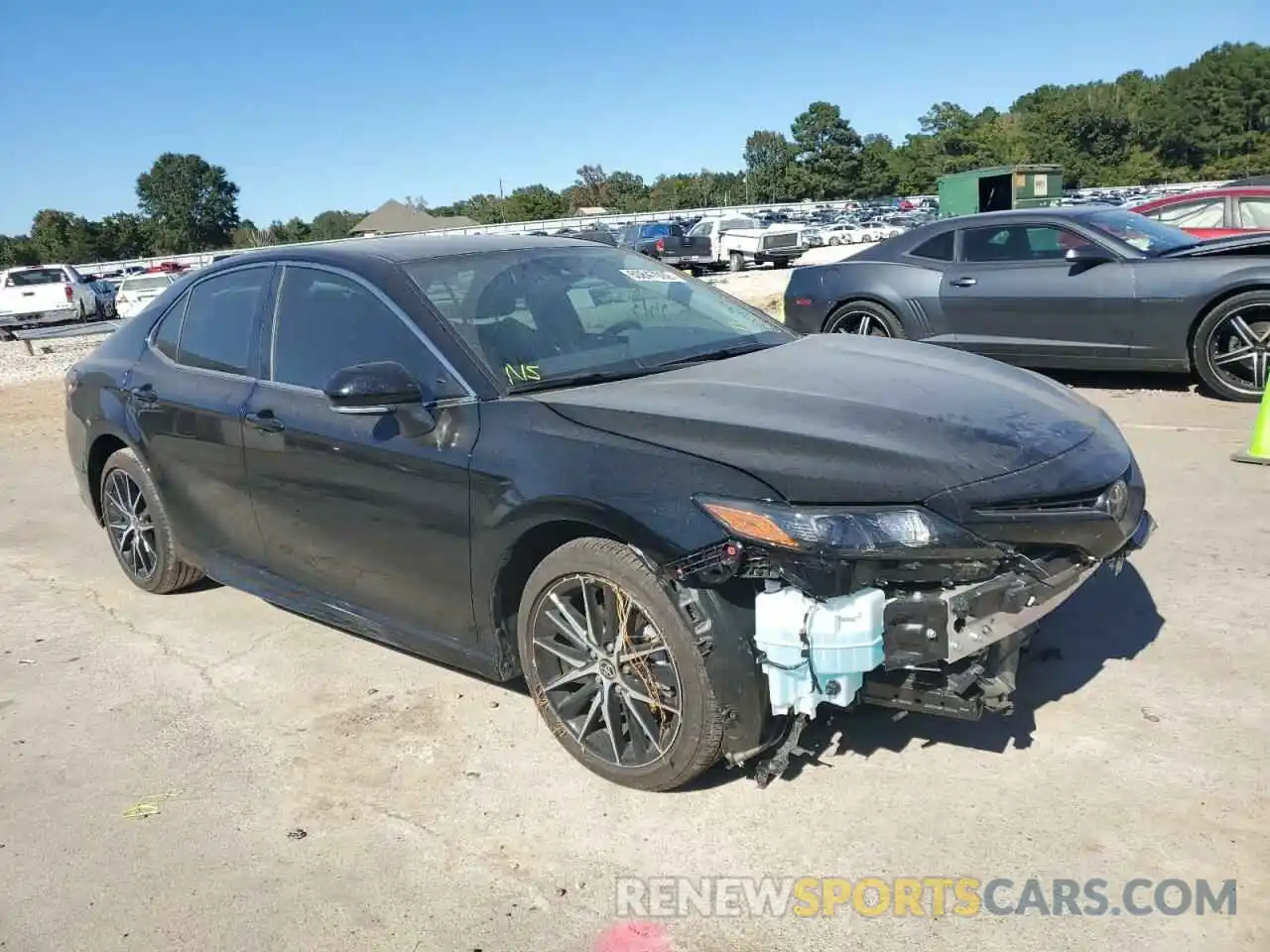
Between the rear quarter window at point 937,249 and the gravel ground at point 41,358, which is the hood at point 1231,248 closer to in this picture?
the rear quarter window at point 937,249

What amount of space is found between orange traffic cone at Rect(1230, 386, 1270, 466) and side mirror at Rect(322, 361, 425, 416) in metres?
5.10

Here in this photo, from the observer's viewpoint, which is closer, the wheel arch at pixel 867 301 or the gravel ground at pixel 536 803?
the gravel ground at pixel 536 803

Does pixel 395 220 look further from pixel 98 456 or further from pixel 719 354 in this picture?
pixel 719 354

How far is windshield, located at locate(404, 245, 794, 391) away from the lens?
367 centimetres

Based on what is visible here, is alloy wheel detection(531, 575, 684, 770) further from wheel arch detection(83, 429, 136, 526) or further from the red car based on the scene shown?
the red car

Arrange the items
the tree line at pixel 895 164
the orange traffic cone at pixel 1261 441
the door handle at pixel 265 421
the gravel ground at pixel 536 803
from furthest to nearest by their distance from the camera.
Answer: the tree line at pixel 895 164 → the orange traffic cone at pixel 1261 441 → the door handle at pixel 265 421 → the gravel ground at pixel 536 803

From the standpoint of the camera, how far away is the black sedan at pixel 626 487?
9.14 feet

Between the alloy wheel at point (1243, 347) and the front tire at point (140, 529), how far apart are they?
7.16 metres

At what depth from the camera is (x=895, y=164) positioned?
367 feet

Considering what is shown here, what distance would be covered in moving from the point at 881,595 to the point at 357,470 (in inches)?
76.1

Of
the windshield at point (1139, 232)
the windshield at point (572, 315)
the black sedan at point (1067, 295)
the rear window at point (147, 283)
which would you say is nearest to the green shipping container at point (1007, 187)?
the rear window at point (147, 283)

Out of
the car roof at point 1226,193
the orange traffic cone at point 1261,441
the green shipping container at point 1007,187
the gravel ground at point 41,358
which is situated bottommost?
the orange traffic cone at point 1261,441

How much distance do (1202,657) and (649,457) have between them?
2.28m

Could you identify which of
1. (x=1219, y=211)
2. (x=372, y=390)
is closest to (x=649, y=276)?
(x=372, y=390)
